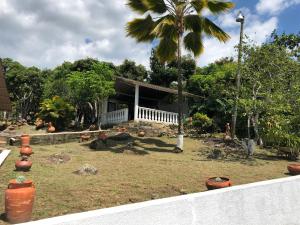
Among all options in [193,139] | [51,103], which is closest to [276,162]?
[193,139]

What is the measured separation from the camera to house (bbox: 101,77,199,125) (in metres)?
24.5

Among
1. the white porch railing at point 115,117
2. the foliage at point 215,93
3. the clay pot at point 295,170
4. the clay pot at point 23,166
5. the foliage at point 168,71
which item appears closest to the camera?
the clay pot at point 23,166

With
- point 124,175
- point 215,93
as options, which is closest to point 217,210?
point 124,175

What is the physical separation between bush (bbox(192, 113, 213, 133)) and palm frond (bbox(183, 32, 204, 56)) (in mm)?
6468

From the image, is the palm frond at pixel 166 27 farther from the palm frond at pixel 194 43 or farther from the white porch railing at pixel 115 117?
the white porch railing at pixel 115 117

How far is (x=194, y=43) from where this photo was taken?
17641 mm

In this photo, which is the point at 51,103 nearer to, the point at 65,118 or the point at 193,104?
the point at 65,118

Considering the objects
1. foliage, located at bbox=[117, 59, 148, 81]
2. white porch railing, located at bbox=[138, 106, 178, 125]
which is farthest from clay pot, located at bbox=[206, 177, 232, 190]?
foliage, located at bbox=[117, 59, 148, 81]

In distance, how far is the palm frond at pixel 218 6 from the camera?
16641 millimetres

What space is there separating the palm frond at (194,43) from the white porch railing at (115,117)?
27.5 ft

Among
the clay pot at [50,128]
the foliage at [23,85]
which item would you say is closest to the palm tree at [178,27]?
the clay pot at [50,128]

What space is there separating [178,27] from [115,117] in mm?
10901

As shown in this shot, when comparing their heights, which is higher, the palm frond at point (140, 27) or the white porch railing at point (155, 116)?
the palm frond at point (140, 27)

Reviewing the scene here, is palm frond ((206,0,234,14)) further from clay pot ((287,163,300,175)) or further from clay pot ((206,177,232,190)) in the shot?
clay pot ((206,177,232,190))
